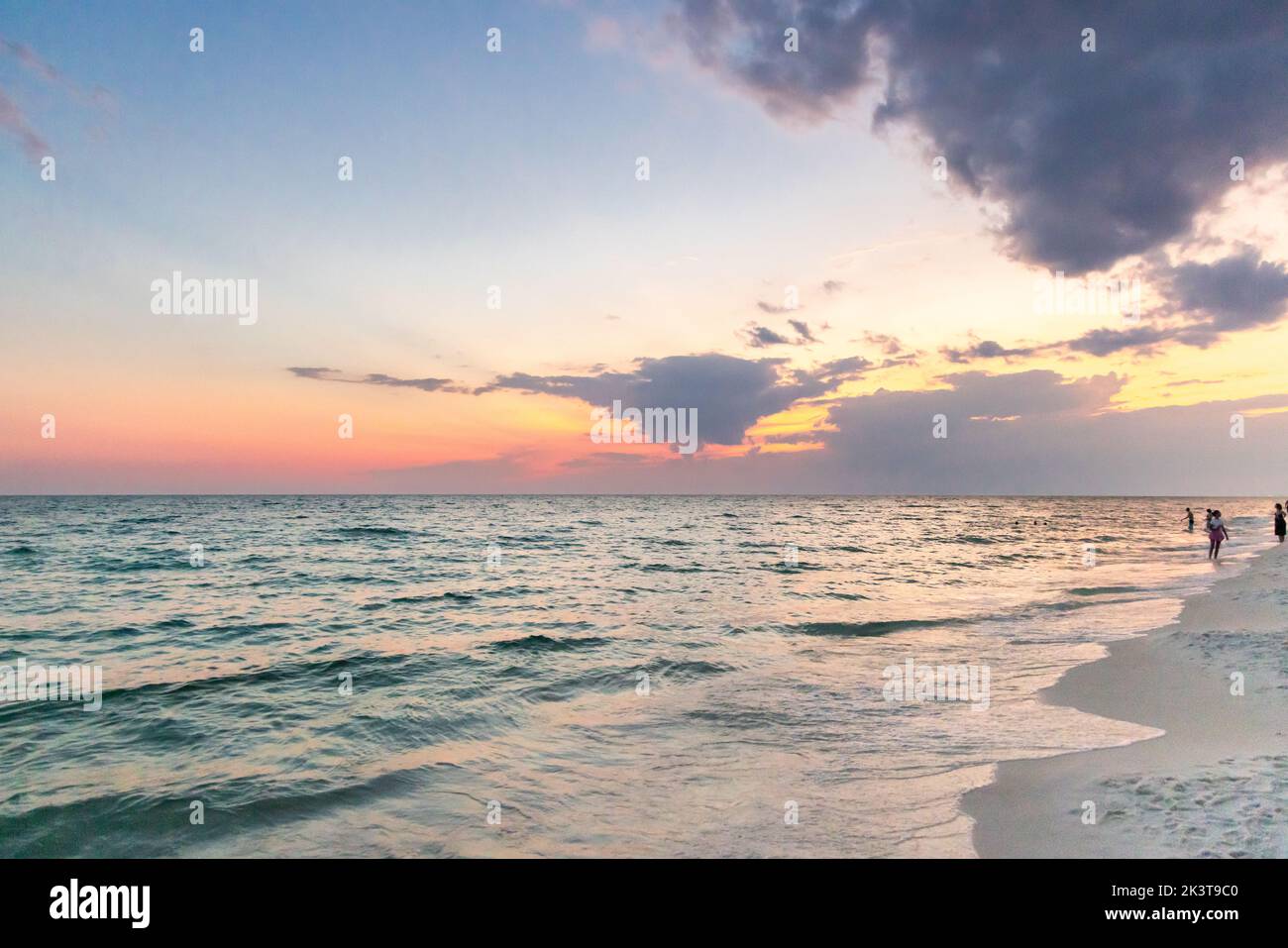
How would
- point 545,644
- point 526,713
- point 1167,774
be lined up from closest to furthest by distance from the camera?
point 1167,774 < point 526,713 < point 545,644

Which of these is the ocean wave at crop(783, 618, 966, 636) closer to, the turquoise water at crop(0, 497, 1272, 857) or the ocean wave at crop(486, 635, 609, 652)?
the turquoise water at crop(0, 497, 1272, 857)

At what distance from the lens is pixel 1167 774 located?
8148mm

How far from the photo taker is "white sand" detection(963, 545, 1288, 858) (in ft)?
21.4

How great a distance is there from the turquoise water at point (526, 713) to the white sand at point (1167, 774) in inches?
27.9

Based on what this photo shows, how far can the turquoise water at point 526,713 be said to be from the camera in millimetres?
8367

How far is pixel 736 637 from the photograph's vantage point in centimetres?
2050

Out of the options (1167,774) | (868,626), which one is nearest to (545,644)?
(868,626)

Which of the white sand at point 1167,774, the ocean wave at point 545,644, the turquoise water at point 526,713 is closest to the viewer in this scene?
the white sand at point 1167,774

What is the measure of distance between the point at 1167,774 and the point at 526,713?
33.9ft

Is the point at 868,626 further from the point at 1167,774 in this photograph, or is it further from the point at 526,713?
the point at 1167,774

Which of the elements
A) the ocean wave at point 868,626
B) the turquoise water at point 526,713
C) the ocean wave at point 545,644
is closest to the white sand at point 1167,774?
the turquoise water at point 526,713

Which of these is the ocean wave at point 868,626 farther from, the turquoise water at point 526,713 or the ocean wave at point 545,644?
the ocean wave at point 545,644

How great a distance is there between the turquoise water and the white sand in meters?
0.71
